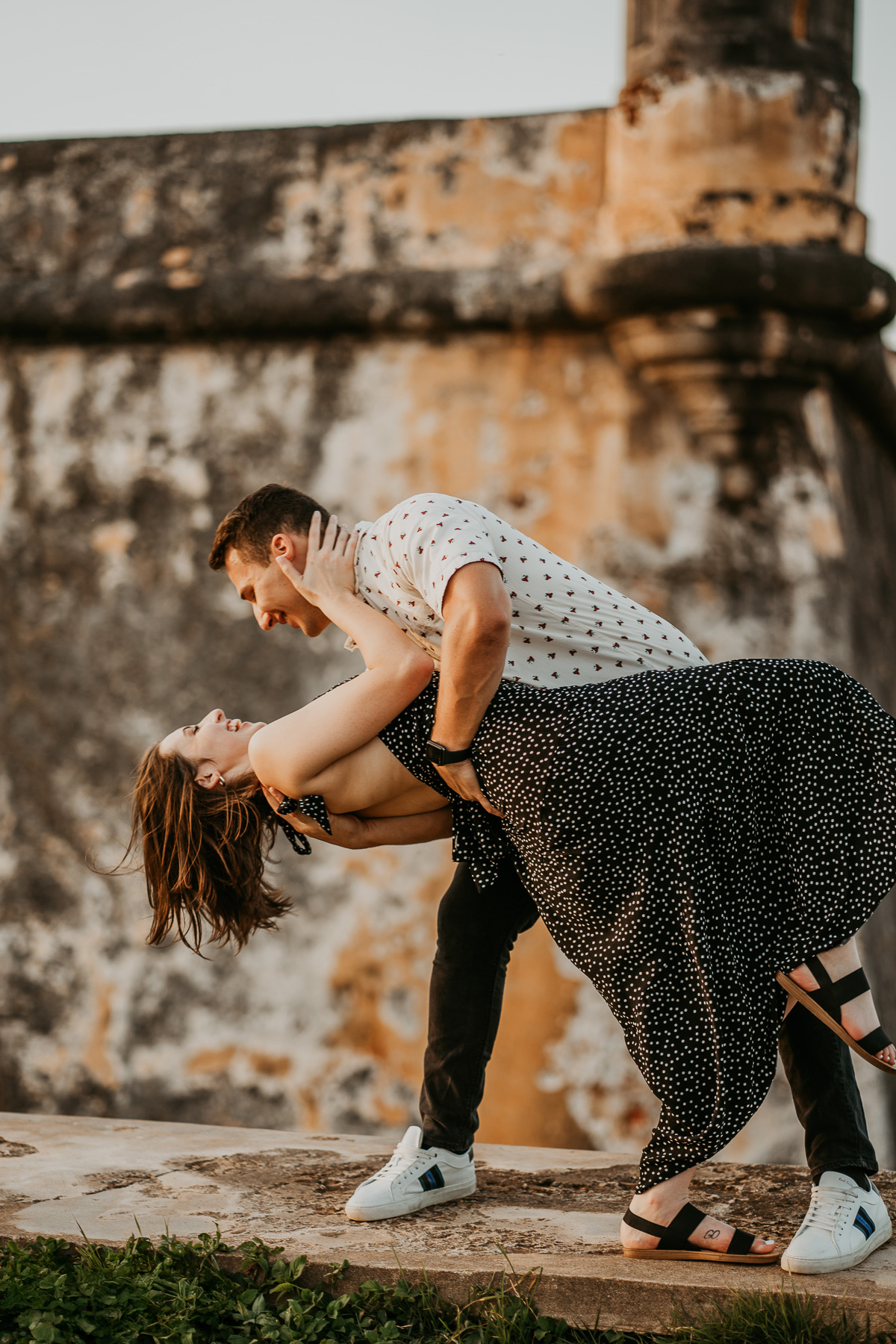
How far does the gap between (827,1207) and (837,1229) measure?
5cm

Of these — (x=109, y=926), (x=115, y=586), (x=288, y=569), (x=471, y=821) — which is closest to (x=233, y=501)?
(x=115, y=586)

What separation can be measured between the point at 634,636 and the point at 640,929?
653mm

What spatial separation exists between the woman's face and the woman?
685mm

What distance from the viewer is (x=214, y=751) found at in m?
2.93

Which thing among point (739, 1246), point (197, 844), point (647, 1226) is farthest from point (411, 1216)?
point (197, 844)

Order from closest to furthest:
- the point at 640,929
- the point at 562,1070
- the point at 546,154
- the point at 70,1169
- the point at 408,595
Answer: the point at 640,929, the point at 408,595, the point at 70,1169, the point at 562,1070, the point at 546,154

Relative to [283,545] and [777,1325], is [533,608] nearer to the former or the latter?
[283,545]

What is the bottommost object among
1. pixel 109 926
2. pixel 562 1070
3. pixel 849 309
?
pixel 562 1070

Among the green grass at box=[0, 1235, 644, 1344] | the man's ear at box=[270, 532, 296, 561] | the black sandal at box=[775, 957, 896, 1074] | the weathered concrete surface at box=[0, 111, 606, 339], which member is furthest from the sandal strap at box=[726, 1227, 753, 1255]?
the weathered concrete surface at box=[0, 111, 606, 339]

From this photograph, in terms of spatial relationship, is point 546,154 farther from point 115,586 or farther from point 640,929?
point 640,929

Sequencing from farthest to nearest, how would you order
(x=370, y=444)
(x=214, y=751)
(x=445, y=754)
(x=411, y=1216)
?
(x=370, y=444) → (x=214, y=751) → (x=411, y=1216) → (x=445, y=754)

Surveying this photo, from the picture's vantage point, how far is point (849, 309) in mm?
4613

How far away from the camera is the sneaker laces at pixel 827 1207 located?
93.2 inches

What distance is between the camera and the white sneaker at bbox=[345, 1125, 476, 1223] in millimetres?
2670
